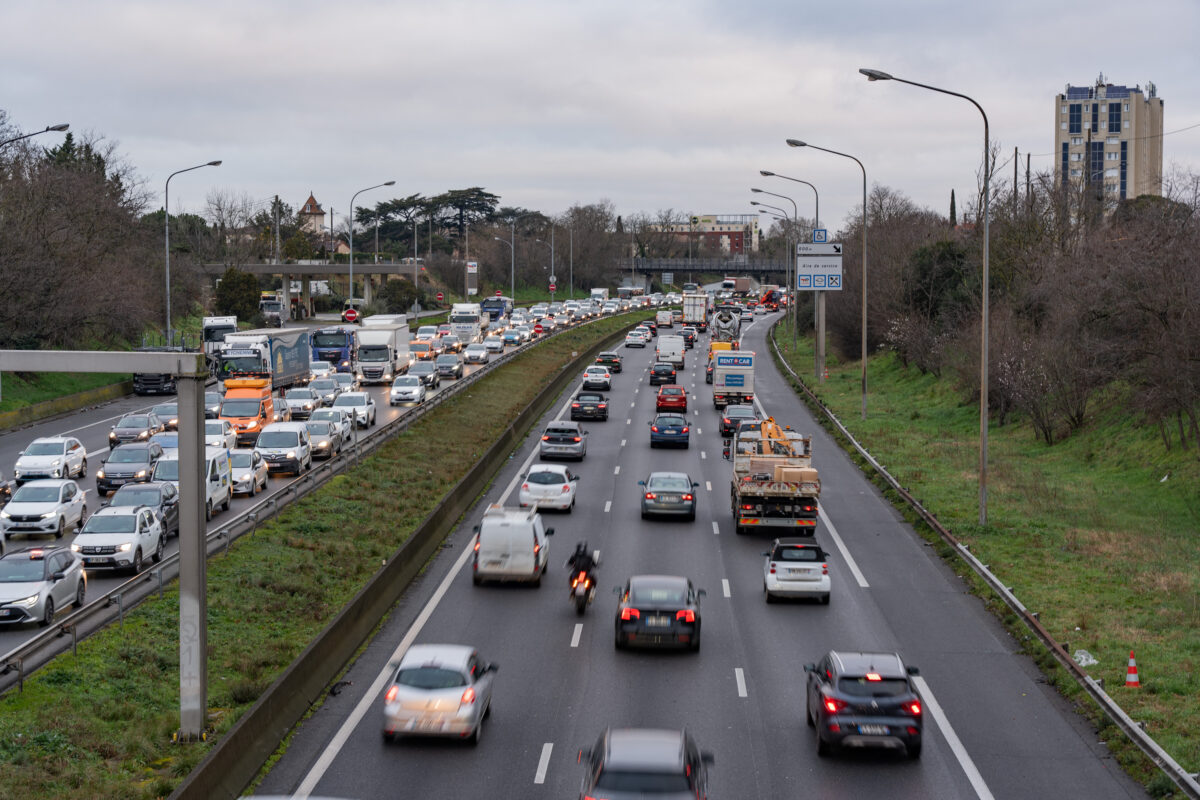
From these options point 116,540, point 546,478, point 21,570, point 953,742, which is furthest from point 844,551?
point 21,570

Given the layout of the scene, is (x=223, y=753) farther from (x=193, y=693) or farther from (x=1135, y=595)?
(x=1135, y=595)

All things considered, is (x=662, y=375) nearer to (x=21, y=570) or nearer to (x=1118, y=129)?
(x=21, y=570)

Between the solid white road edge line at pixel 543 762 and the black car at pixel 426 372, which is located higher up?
the black car at pixel 426 372

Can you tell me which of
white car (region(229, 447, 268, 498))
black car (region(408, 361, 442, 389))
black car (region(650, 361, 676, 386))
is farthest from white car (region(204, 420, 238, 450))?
black car (region(650, 361, 676, 386))

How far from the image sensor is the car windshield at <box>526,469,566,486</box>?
35375 millimetres

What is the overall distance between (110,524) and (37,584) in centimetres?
443

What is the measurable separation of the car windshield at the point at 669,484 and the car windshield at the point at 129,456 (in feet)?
49.2

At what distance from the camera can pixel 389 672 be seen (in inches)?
850

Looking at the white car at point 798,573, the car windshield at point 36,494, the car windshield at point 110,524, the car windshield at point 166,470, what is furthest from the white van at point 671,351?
the car windshield at point 110,524

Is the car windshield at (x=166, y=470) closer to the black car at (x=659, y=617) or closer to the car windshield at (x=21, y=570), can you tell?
the car windshield at (x=21, y=570)

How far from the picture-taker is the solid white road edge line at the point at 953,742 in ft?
53.0

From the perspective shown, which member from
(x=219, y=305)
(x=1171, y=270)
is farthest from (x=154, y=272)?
(x=1171, y=270)

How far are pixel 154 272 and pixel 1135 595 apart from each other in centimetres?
7907

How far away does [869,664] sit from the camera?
16938 millimetres
